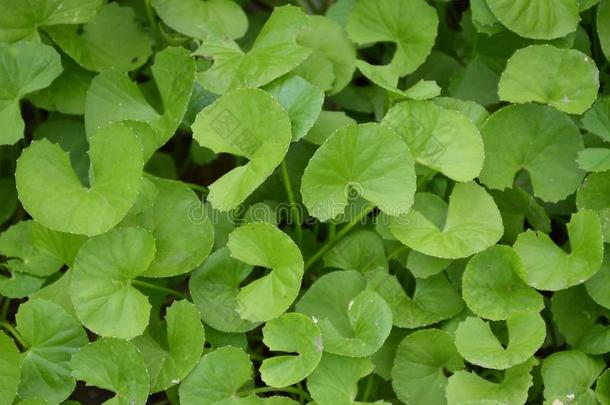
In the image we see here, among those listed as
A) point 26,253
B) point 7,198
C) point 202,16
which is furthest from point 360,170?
point 7,198

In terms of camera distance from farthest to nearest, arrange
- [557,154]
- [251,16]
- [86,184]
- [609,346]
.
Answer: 1. [251,16]
2. [86,184]
3. [557,154]
4. [609,346]

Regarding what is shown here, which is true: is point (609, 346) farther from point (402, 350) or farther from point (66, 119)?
point (66, 119)

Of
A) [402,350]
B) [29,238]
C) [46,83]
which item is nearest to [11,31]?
[46,83]

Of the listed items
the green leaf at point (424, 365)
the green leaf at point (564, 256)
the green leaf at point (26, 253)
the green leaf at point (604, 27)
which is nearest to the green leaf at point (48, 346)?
the green leaf at point (26, 253)

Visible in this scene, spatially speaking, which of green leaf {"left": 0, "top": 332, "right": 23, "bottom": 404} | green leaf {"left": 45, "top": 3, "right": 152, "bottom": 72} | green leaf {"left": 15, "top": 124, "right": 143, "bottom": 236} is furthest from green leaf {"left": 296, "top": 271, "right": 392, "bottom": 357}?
green leaf {"left": 45, "top": 3, "right": 152, "bottom": 72}

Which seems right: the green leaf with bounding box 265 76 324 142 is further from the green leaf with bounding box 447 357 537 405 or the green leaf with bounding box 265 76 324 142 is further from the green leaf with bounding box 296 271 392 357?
the green leaf with bounding box 447 357 537 405

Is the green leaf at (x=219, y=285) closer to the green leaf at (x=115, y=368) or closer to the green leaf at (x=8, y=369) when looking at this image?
the green leaf at (x=115, y=368)
